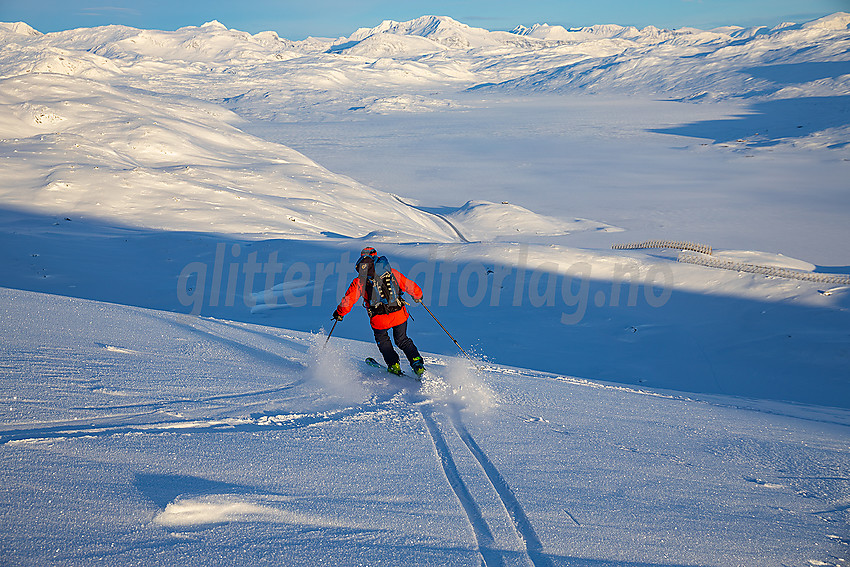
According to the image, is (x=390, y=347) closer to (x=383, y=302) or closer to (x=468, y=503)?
(x=383, y=302)

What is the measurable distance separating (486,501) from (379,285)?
119 inches

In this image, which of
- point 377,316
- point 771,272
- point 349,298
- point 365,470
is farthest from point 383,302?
point 771,272

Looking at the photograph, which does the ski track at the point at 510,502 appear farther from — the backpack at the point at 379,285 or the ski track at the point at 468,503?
the backpack at the point at 379,285

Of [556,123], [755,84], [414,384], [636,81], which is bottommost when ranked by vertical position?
[414,384]

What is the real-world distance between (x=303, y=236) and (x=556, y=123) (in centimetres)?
10354

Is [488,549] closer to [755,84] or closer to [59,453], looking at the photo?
[59,453]

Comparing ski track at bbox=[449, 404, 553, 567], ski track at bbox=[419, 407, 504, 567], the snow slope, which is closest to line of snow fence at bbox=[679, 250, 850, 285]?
the snow slope

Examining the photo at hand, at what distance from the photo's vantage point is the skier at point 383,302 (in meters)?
5.86

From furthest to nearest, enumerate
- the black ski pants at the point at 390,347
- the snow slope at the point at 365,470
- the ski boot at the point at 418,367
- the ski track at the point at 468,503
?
the black ski pants at the point at 390,347, the ski boot at the point at 418,367, the ski track at the point at 468,503, the snow slope at the point at 365,470

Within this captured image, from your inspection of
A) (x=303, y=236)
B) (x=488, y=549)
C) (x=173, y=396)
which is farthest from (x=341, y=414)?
(x=303, y=236)

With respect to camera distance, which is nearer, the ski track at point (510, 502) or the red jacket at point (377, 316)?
the ski track at point (510, 502)

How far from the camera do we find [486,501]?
3.24 meters

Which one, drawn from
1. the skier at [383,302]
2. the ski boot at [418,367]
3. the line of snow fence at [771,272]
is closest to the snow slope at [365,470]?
the ski boot at [418,367]

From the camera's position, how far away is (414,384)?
5672 millimetres
